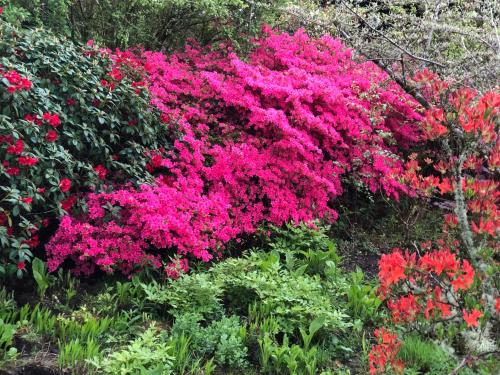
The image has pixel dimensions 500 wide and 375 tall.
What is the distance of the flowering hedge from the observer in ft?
11.1

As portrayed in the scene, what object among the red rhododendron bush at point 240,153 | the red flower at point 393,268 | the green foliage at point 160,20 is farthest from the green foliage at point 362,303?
the green foliage at point 160,20

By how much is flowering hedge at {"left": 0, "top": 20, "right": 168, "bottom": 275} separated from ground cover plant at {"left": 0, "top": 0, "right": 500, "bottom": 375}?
0.02 metres

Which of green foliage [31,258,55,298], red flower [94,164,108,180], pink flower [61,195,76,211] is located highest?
red flower [94,164,108,180]

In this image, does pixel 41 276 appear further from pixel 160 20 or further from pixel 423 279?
pixel 160 20

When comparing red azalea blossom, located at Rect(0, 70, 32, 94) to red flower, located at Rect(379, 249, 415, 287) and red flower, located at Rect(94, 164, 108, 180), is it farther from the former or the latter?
red flower, located at Rect(379, 249, 415, 287)

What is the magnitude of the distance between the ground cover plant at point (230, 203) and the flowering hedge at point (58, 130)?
0.06 ft

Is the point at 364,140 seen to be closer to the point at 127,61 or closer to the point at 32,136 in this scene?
the point at 127,61

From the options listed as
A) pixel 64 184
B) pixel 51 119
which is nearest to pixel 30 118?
pixel 51 119

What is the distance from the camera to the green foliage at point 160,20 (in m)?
5.75

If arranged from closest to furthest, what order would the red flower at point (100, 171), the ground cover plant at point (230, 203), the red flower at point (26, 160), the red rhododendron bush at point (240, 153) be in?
the ground cover plant at point (230, 203)
the red flower at point (26, 160)
the red rhododendron bush at point (240, 153)
the red flower at point (100, 171)

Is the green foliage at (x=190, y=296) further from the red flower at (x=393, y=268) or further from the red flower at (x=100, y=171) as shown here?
the red flower at (x=393, y=268)

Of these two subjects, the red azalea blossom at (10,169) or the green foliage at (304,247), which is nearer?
the red azalea blossom at (10,169)

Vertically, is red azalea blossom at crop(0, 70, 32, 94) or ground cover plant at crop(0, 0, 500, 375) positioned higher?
red azalea blossom at crop(0, 70, 32, 94)

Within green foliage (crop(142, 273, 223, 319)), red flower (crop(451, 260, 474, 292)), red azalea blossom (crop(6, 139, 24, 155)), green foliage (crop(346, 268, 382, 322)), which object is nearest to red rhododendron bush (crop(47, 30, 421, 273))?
green foliage (crop(142, 273, 223, 319))
